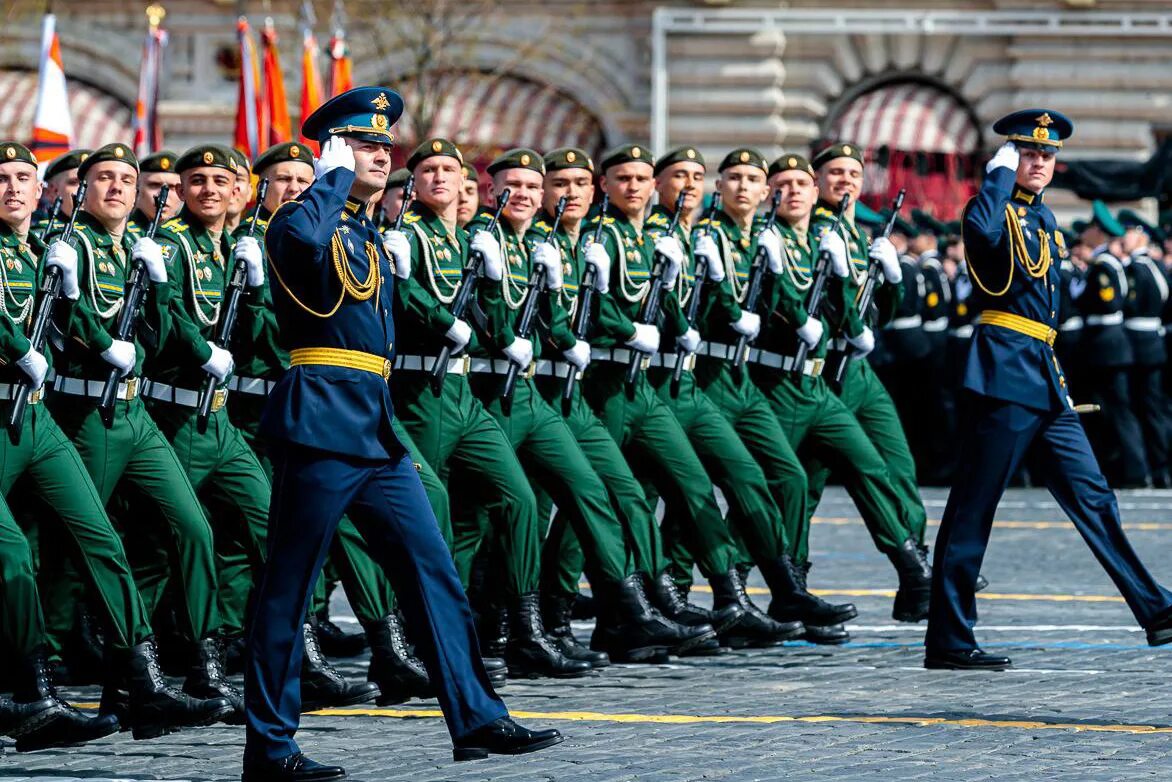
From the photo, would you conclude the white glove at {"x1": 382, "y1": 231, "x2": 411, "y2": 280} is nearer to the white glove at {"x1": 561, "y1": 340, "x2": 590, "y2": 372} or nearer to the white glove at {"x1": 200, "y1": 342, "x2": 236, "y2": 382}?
the white glove at {"x1": 200, "y1": 342, "x2": 236, "y2": 382}

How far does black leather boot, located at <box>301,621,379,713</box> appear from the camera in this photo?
8328 millimetres

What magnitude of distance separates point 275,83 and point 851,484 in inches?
436

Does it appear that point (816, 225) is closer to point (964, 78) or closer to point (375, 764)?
point (375, 764)

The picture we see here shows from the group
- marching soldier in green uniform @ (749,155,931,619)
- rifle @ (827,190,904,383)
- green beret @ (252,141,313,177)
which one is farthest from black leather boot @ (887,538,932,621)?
green beret @ (252,141,313,177)

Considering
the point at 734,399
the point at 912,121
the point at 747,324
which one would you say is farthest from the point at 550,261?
the point at 912,121

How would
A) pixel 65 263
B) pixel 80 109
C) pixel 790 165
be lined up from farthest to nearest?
1. pixel 80 109
2. pixel 790 165
3. pixel 65 263

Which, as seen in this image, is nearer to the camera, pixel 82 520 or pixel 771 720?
pixel 82 520

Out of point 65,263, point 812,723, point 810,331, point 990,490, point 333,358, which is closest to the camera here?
point 333,358

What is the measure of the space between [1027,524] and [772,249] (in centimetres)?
474

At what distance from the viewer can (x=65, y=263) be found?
7.87 meters

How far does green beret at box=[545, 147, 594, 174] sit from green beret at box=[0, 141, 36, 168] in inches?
91.4

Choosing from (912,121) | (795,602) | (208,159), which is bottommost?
(795,602)

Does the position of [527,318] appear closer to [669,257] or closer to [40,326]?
[669,257]

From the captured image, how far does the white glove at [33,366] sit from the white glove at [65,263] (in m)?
0.28
